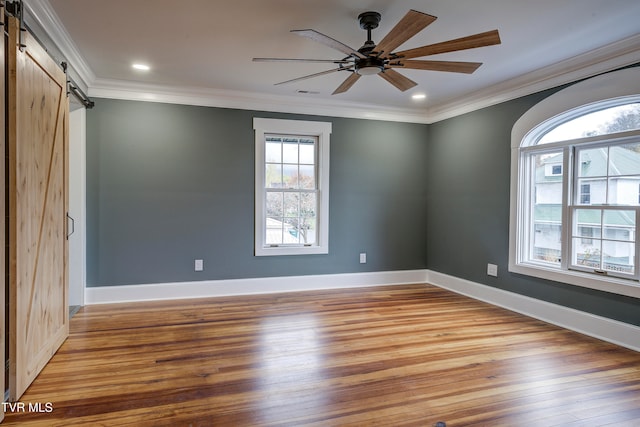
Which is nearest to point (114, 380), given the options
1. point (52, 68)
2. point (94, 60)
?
point (52, 68)

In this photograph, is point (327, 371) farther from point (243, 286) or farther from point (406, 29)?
point (243, 286)

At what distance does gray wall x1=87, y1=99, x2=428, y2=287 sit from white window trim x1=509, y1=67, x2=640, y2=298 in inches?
62.5

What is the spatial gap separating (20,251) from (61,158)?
3.30ft

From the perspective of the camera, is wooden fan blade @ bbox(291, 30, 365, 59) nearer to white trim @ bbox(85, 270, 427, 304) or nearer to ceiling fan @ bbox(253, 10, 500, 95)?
ceiling fan @ bbox(253, 10, 500, 95)

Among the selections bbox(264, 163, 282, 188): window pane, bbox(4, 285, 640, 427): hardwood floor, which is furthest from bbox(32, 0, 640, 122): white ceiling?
bbox(4, 285, 640, 427): hardwood floor

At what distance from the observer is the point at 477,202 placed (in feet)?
15.3

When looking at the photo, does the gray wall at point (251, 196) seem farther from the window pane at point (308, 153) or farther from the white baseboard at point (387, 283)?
the window pane at point (308, 153)

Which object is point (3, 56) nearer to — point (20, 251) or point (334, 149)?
point (20, 251)

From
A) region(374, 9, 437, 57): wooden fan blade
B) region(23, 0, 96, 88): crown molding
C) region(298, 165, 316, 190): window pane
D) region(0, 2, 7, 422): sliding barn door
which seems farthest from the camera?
region(298, 165, 316, 190): window pane

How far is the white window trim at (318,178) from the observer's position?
186 inches

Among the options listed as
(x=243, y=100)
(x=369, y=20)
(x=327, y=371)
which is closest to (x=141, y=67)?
(x=243, y=100)

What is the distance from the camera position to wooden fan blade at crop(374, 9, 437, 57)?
2045 mm

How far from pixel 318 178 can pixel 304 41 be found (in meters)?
2.17

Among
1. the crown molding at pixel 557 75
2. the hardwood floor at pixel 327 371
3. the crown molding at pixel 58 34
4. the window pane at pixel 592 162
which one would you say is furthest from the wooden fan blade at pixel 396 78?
the crown molding at pixel 58 34
